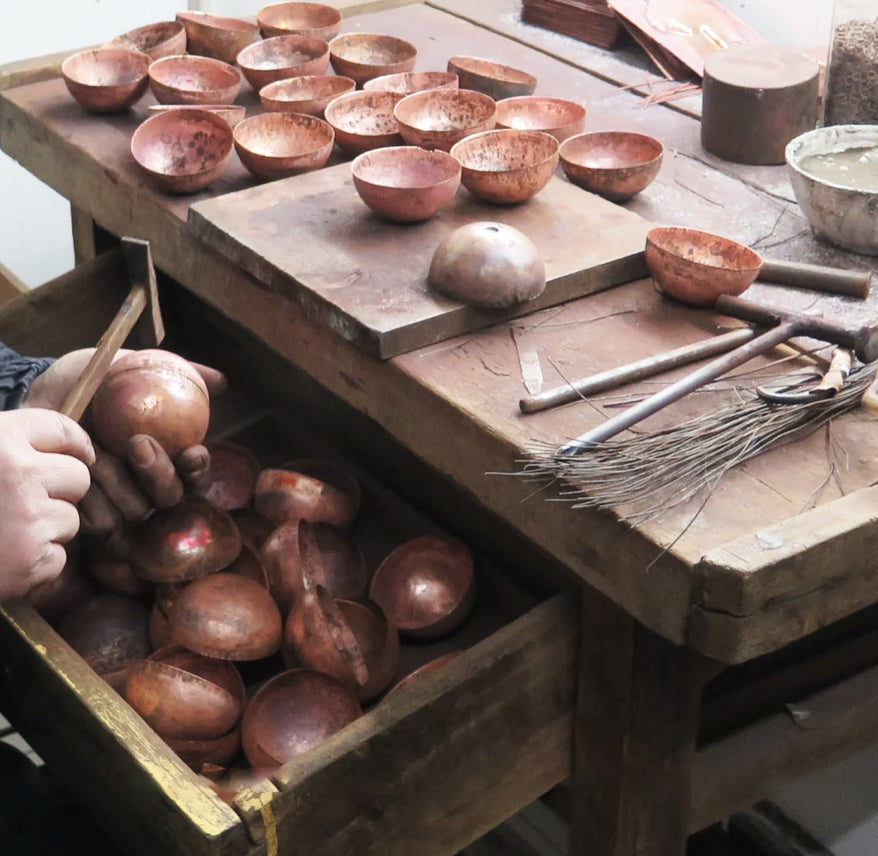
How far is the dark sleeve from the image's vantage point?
62.7 inches

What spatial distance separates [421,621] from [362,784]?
0.36 meters

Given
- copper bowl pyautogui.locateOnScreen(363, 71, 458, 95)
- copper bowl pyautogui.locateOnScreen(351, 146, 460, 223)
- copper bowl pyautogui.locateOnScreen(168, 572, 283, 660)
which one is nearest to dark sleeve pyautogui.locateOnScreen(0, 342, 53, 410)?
copper bowl pyautogui.locateOnScreen(168, 572, 283, 660)

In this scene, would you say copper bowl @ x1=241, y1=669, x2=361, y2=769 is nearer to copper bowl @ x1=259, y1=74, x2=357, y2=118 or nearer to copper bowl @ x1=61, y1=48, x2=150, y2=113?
copper bowl @ x1=259, y1=74, x2=357, y2=118

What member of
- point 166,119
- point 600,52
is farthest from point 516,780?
point 600,52

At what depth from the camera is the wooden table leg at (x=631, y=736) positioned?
132 centimetres

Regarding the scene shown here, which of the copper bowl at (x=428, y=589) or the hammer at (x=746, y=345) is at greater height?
the hammer at (x=746, y=345)

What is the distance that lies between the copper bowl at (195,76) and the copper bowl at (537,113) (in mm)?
418

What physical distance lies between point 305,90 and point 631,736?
3.68ft

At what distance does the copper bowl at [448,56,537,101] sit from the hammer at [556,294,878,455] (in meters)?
0.69

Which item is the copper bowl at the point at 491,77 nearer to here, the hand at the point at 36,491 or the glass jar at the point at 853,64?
the glass jar at the point at 853,64

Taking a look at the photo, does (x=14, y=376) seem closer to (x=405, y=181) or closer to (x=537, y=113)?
(x=405, y=181)

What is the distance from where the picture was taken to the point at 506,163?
175 centimetres

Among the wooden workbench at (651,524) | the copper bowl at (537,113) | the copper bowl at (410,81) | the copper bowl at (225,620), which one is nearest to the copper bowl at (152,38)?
the wooden workbench at (651,524)

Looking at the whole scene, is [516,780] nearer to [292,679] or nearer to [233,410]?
[292,679]
